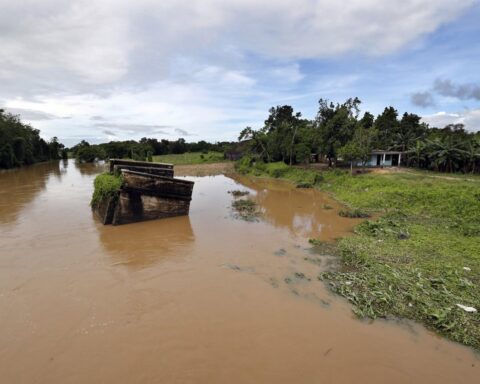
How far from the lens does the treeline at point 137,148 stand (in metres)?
57.1

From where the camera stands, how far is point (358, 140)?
26406 mm

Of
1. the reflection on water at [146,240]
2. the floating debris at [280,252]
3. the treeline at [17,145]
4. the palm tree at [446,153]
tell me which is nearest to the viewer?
the reflection on water at [146,240]

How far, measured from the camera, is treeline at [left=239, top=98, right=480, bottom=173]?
2522 centimetres

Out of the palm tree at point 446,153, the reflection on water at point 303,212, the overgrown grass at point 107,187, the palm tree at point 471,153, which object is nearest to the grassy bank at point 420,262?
the reflection on water at point 303,212

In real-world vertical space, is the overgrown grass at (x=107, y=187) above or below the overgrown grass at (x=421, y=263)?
above

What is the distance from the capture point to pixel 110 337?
5633mm

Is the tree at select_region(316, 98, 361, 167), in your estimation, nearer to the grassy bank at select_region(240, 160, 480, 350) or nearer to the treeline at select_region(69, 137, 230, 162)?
the grassy bank at select_region(240, 160, 480, 350)

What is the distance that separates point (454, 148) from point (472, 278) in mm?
21474

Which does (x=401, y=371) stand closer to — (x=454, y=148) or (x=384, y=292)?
(x=384, y=292)

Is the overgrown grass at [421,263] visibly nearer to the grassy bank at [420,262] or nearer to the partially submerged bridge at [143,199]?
the grassy bank at [420,262]

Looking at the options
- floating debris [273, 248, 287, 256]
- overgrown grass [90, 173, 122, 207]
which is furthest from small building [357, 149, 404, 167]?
overgrown grass [90, 173, 122, 207]

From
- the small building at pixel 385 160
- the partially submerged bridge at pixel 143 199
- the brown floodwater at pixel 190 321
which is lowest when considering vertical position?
the brown floodwater at pixel 190 321

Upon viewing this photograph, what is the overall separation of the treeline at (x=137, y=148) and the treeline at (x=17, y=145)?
7931 millimetres

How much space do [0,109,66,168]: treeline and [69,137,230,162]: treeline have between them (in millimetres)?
7931
